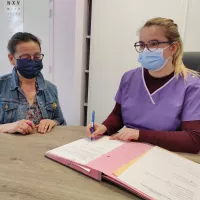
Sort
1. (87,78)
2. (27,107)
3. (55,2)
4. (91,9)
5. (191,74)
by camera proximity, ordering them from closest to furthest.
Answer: (191,74) → (27,107) → (91,9) → (87,78) → (55,2)

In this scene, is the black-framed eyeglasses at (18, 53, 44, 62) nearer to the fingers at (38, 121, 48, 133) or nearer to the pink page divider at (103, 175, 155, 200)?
the fingers at (38, 121, 48, 133)

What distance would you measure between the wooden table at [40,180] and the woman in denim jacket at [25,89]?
348 millimetres

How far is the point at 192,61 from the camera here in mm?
1278

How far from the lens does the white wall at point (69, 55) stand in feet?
7.41

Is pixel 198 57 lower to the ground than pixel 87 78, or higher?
higher

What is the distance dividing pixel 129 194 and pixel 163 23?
0.83 m

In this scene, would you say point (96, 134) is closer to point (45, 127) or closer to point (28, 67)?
point (45, 127)

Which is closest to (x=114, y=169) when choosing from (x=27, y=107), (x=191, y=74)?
(x=191, y=74)

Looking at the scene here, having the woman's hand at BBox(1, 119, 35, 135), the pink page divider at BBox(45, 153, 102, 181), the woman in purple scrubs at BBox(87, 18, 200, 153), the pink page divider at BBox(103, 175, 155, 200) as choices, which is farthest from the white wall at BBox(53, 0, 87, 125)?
the pink page divider at BBox(103, 175, 155, 200)

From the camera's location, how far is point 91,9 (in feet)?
7.31

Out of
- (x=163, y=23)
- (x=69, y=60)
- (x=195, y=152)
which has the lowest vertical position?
(x=195, y=152)

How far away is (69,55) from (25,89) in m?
1.53

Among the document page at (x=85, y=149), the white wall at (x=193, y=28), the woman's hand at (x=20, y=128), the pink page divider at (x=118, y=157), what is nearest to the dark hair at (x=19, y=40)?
the woman's hand at (x=20, y=128)

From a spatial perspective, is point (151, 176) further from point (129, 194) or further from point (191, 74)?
point (191, 74)
